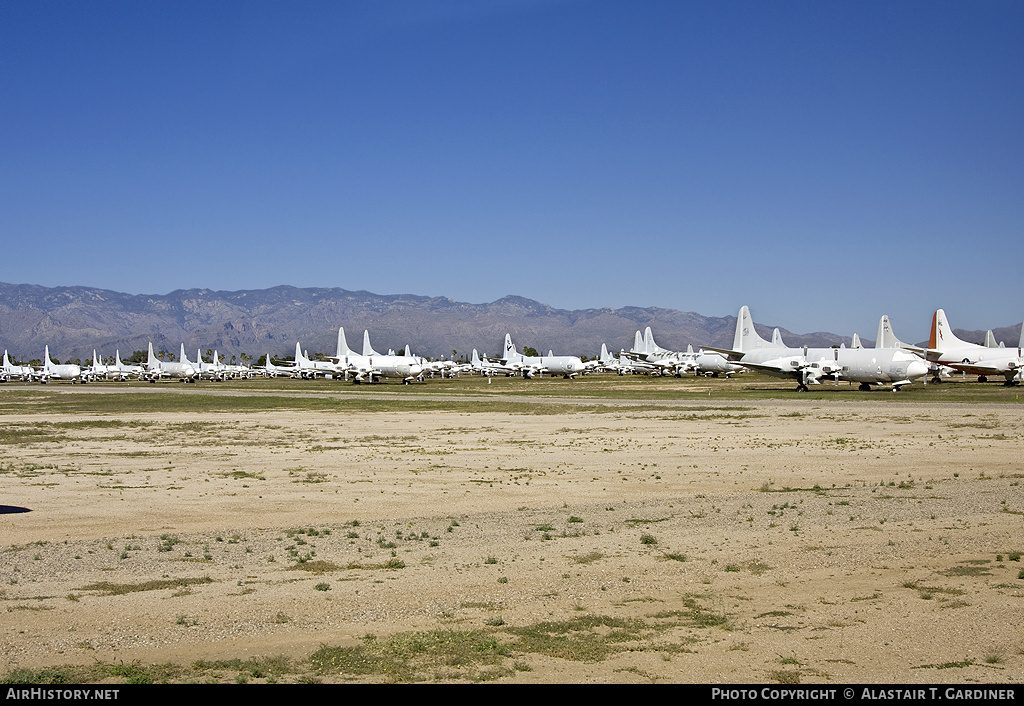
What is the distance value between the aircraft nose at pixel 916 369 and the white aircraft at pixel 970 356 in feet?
54.9

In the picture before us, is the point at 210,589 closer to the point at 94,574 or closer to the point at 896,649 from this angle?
the point at 94,574

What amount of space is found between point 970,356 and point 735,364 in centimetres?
2339

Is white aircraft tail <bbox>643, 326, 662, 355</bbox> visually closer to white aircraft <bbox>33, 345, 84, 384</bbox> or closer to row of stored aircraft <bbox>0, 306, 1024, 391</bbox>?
row of stored aircraft <bbox>0, 306, 1024, 391</bbox>

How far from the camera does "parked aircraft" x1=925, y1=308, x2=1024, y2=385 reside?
81812mm

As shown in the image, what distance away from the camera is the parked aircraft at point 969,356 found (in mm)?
81812

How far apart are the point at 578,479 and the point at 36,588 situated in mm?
13884

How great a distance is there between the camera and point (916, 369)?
7088 centimetres

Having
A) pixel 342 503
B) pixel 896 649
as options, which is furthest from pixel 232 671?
pixel 342 503

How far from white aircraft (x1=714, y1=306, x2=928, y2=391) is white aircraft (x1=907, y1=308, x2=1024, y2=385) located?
956 centimetres

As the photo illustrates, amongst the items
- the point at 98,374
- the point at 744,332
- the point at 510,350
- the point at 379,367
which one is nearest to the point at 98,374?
the point at 98,374

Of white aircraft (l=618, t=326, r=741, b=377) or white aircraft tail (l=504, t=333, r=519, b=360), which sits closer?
white aircraft (l=618, t=326, r=741, b=377)

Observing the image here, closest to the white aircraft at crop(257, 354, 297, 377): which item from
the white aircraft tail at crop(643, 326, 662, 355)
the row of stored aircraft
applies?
the row of stored aircraft

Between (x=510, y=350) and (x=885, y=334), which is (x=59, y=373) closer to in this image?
(x=510, y=350)

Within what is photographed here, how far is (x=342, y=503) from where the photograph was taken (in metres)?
19.0
